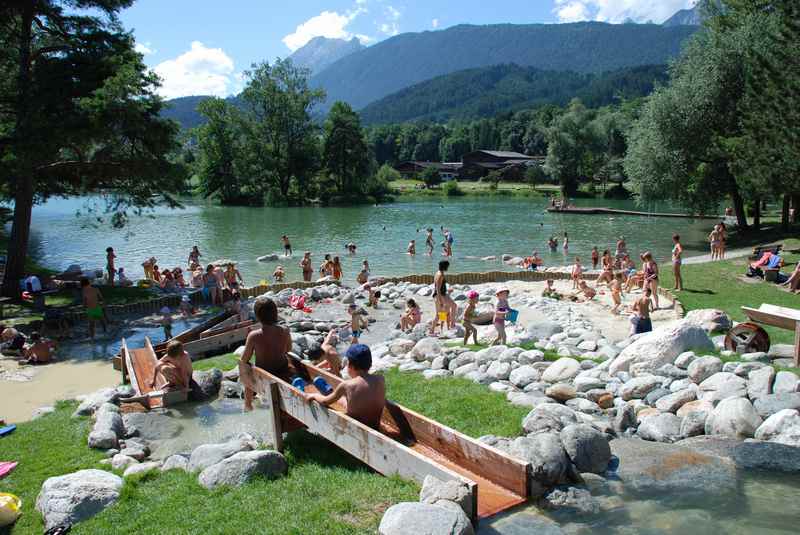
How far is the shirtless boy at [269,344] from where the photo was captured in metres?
7.45

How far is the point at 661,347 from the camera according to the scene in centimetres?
979

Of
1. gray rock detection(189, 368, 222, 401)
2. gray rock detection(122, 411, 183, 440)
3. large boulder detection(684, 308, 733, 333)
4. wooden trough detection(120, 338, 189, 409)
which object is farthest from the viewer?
large boulder detection(684, 308, 733, 333)

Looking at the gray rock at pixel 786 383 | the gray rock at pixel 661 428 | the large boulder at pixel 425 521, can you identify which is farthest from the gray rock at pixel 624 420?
the large boulder at pixel 425 521

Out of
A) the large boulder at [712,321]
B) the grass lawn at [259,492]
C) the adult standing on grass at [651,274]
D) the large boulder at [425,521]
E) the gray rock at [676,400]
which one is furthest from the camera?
the adult standing on grass at [651,274]

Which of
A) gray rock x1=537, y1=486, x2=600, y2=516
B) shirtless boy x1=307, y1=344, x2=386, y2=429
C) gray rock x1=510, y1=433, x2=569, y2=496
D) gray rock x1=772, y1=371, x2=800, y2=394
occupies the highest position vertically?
shirtless boy x1=307, y1=344, x2=386, y2=429

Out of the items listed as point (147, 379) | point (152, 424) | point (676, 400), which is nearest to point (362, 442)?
point (152, 424)

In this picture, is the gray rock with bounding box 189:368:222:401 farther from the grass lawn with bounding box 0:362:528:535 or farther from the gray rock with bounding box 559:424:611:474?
the gray rock with bounding box 559:424:611:474

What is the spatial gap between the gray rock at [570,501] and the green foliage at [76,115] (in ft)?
52.7

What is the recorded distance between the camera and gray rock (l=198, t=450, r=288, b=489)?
594 cm

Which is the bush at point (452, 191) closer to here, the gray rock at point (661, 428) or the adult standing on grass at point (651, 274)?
the adult standing on grass at point (651, 274)

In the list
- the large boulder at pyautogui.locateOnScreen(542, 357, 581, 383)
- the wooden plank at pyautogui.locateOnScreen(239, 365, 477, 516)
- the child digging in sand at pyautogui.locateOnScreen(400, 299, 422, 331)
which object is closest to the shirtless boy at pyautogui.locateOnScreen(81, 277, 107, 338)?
the child digging in sand at pyautogui.locateOnScreen(400, 299, 422, 331)

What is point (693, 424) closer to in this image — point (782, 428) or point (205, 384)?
point (782, 428)

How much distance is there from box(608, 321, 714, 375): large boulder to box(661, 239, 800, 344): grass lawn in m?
2.24

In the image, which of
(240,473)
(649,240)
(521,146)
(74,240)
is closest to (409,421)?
(240,473)
